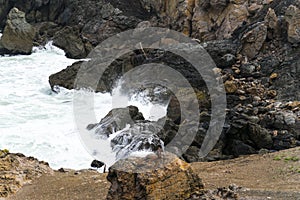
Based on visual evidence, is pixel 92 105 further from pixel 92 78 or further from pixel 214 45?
pixel 214 45

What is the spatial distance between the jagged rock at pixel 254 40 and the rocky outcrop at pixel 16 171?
12.6 meters

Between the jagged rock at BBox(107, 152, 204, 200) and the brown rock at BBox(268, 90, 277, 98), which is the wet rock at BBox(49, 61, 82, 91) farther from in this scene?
the jagged rock at BBox(107, 152, 204, 200)

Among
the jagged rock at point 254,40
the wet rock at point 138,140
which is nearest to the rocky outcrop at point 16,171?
the wet rock at point 138,140

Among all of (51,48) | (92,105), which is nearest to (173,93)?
(92,105)

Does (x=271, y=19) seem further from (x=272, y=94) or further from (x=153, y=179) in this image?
(x=153, y=179)

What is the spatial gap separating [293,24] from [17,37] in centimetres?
2057

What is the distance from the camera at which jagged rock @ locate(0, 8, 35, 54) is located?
2875cm

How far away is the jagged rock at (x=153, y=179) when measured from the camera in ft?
21.1

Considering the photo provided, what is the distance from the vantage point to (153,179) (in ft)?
21.0

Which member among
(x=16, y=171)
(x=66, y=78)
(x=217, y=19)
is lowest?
(x=16, y=171)

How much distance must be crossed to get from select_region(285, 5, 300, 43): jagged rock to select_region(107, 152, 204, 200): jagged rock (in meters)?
13.6

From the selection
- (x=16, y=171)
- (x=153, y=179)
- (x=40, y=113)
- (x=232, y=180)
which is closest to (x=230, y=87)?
(x=232, y=180)

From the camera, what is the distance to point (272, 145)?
1210 cm

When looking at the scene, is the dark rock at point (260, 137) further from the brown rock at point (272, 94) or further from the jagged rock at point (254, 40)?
the jagged rock at point (254, 40)
